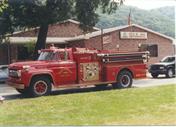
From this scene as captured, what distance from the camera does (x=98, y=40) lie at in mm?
45781

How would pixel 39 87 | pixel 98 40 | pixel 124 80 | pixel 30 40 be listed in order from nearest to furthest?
pixel 39 87 < pixel 124 80 < pixel 30 40 < pixel 98 40

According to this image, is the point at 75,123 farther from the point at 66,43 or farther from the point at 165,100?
the point at 66,43

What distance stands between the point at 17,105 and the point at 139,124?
18.4 ft

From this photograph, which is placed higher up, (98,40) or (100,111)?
(98,40)

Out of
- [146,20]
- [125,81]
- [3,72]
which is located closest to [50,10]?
[3,72]

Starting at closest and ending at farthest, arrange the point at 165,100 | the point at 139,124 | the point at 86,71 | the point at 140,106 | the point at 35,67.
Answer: the point at 139,124
the point at 140,106
the point at 165,100
the point at 35,67
the point at 86,71

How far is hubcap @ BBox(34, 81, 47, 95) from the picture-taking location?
1845 centimetres

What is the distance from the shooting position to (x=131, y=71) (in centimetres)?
2153

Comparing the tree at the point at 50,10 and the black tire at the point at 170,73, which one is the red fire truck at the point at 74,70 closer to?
the black tire at the point at 170,73

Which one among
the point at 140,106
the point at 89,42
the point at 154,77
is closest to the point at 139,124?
the point at 140,106

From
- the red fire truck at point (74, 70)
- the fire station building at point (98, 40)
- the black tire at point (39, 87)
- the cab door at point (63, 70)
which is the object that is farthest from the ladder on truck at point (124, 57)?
the fire station building at point (98, 40)

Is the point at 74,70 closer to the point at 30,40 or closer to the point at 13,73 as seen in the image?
the point at 13,73

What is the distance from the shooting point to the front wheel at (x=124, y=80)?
69.2 ft

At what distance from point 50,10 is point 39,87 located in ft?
54.5
